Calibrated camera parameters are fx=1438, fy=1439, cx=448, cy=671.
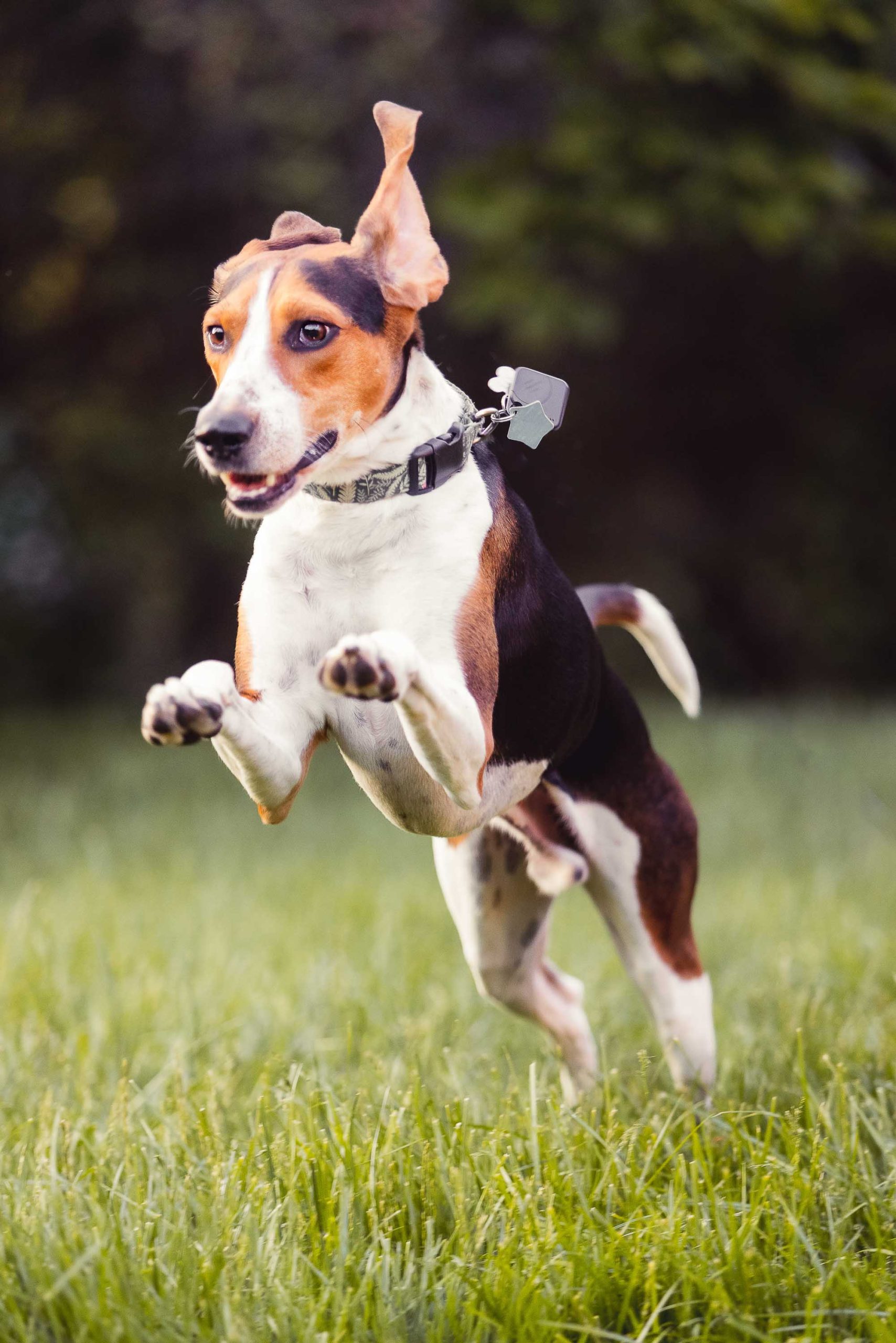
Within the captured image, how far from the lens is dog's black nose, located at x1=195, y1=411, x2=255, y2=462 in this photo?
1.72m

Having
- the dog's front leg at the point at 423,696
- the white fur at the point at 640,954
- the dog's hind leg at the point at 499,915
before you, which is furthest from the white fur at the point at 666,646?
the dog's front leg at the point at 423,696

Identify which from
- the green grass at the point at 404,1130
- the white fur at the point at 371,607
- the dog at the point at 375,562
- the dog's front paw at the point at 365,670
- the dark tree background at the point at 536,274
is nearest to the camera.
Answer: the dog's front paw at the point at 365,670

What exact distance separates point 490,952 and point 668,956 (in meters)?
0.39

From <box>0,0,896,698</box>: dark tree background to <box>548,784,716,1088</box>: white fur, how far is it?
66 cm

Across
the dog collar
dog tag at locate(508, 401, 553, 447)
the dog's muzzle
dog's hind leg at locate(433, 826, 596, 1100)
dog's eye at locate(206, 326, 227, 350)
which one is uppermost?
dog's eye at locate(206, 326, 227, 350)

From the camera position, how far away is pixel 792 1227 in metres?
2.34

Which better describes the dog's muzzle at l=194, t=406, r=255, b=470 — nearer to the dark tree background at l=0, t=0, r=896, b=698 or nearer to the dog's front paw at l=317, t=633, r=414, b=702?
the dog's front paw at l=317, t=633, r=414, b=702

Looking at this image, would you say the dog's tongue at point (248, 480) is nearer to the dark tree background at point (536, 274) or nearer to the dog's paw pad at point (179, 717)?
the dog's paw pad at point (179, 717)

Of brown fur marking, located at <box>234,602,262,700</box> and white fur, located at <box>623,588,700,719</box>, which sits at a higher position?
brown fur marking, located at <box>234,602,262,700</box>

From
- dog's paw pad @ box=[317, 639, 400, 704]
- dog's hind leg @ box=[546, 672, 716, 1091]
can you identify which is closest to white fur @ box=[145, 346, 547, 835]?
dog's paw pad @ box=[317, 639, 400, 704]

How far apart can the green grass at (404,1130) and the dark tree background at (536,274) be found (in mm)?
1292

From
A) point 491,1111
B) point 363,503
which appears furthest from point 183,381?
point 363,503

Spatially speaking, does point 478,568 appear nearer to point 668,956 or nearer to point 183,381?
point 668,956

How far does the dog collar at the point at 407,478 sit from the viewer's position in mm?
1958
